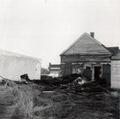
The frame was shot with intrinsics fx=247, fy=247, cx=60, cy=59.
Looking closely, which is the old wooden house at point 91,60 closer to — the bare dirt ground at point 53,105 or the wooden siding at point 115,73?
the wooden siding at point 115,73

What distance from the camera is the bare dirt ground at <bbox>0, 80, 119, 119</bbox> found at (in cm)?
862

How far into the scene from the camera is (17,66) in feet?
81.5

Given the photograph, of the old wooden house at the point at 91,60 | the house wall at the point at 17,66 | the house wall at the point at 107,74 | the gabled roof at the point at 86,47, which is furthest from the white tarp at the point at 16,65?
the house wall at the point at 107,74

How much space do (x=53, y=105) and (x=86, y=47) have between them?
1719 cm

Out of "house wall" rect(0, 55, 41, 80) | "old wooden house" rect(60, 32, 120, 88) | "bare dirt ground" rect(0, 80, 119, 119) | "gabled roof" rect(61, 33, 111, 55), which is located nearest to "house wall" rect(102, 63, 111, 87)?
"old wooden house" rect(60, 32, 120, 88)

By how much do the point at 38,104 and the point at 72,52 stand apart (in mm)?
16978

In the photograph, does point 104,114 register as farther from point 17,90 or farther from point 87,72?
point 87,72

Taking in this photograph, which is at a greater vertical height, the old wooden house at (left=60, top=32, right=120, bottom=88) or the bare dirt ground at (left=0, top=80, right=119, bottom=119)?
the old wooden house at (left=60, top=32, right=120, bottom=88)

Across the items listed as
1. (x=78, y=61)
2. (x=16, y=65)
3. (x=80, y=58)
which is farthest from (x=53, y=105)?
(x=80, y=58)

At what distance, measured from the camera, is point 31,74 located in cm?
2702

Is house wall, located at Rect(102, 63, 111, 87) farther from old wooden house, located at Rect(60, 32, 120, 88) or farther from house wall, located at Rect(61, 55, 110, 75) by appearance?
house wall, located at Rect(61, 55, 110, 75)

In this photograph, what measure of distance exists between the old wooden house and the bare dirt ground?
11.9 meters

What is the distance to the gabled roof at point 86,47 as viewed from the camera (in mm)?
25750

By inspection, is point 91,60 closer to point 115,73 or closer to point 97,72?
point 97,72
